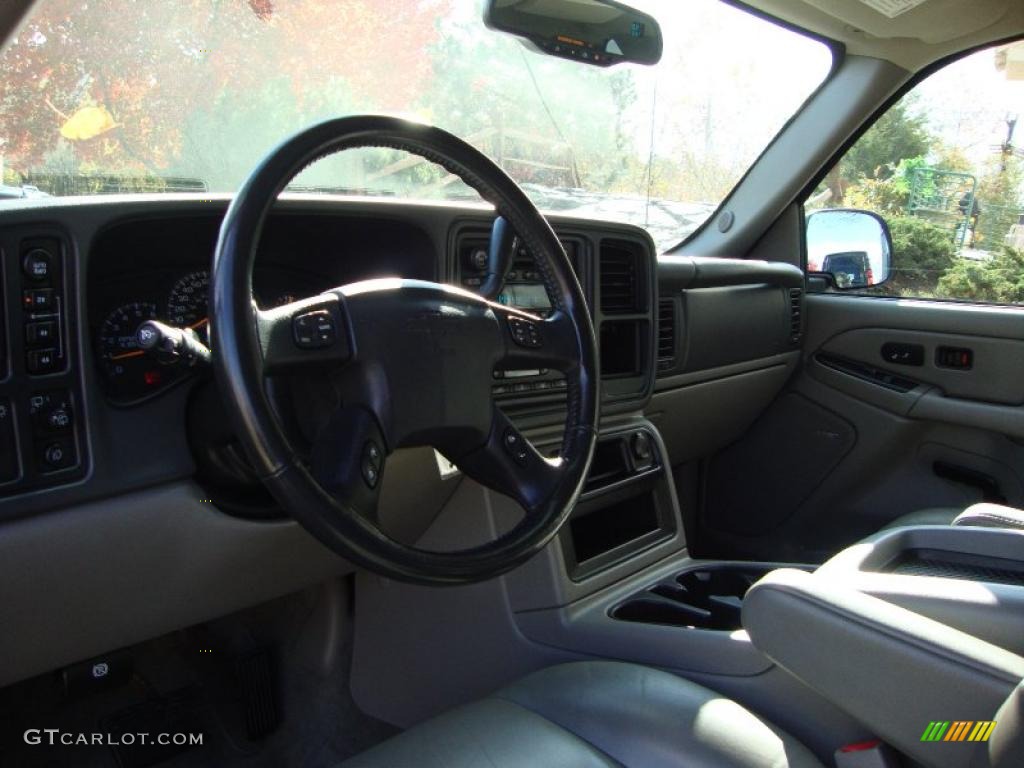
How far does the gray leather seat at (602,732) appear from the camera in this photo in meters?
1.21

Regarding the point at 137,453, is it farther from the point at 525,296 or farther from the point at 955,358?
the point at 955,358

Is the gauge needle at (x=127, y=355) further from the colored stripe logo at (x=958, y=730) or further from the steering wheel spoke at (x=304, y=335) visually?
the colored stripe logo at (x=958, y=730)

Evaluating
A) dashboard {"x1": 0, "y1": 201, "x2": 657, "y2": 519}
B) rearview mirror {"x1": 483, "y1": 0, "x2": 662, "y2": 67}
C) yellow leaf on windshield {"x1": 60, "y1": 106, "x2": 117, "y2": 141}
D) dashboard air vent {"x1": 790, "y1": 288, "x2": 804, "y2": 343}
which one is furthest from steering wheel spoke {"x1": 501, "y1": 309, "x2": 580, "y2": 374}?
dashboard air vent {"x1": 790, "y1": 288, "x2": 804, "y2": 343}

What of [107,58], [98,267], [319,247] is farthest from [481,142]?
[98,267]

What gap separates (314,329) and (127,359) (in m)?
0.47

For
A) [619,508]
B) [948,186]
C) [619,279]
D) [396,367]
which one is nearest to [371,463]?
[396,367]

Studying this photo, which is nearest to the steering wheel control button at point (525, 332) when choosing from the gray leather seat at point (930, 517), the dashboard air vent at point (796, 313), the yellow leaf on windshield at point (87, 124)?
the yellow leaf on windshield at point (87, 124)

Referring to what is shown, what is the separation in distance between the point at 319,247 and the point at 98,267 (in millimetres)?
417

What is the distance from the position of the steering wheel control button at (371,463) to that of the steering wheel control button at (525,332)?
0.30m

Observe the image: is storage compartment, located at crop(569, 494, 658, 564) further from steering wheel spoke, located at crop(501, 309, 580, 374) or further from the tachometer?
the tachometer

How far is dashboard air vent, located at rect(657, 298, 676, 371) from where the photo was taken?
7.87 feet

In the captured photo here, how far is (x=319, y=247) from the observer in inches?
64.7

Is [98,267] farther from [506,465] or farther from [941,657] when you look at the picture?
[941,657]

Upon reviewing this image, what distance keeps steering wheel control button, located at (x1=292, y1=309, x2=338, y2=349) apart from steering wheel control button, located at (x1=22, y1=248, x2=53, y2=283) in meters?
0.44
